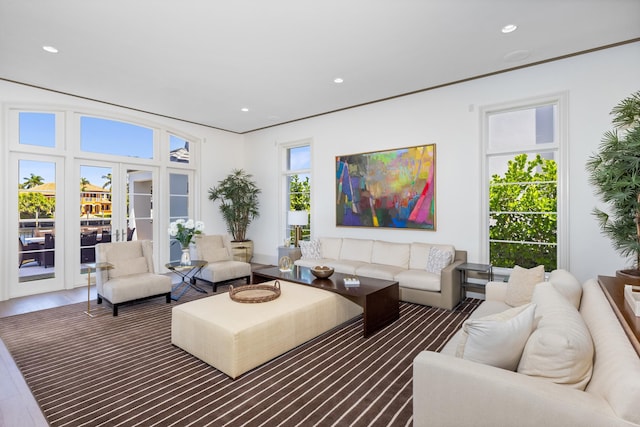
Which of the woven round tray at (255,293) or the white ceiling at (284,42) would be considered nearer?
the white ceiling at (284,42)

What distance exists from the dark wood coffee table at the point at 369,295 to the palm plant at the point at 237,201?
336 cm

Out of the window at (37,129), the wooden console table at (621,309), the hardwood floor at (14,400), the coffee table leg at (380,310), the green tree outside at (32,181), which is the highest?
the window at (37,129)

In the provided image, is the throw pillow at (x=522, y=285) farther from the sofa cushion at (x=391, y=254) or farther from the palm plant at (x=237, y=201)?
the palm plant at (x=237, y=201)

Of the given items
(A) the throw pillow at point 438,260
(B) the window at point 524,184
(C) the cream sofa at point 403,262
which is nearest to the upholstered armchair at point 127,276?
(C) the cream sofa at point 403,262

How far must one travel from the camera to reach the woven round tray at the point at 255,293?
313 centimetres

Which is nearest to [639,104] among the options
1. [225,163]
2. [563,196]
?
[563,196]

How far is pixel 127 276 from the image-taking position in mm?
4426

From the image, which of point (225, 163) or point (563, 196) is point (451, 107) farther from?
point (225, 163)

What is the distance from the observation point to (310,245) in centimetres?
588

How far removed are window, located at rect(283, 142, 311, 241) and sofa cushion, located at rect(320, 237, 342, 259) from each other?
35.3 inches

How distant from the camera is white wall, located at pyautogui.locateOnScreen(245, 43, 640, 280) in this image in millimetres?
3840

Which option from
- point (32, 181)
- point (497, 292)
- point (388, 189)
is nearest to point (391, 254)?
point (388, 189)

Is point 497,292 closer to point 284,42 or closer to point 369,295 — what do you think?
point 369,295

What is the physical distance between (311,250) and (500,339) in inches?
173
